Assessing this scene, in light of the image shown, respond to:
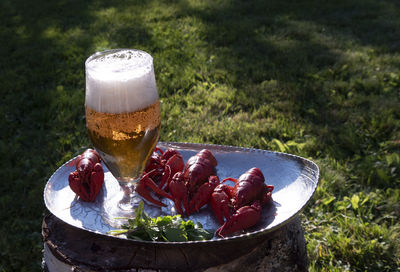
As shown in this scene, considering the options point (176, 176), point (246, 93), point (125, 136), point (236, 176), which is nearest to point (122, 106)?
point (125, 136)

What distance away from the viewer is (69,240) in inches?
74.2

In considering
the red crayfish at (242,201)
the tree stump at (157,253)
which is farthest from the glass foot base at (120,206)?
the red crayfish at (242,201)

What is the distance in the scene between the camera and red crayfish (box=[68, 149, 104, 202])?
6.82ft

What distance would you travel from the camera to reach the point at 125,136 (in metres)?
1.80

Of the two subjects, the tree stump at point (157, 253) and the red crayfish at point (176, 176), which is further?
the red crayfish at point (176, 176)

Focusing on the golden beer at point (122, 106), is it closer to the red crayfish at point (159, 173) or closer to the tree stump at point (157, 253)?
the red crayfish at point (159, 173)

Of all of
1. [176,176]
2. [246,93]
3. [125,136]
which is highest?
[125,136]

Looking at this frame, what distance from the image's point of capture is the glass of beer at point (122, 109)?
1.72 meters

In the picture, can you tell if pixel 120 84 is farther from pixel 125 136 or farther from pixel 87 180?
pixel 87 180

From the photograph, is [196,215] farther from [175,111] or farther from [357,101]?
[357,101]

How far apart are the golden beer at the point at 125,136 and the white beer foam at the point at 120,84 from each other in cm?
4

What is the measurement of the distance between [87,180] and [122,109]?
1.89 ft

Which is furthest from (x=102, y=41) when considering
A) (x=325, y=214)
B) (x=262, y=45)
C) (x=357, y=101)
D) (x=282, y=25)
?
(x=325, y=214)

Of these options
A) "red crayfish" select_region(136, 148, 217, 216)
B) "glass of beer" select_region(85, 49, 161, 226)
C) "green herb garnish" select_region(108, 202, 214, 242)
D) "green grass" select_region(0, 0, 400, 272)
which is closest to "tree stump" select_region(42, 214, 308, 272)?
"green herb garnish" select_region(108, 202, 214, 242)
